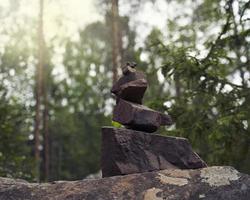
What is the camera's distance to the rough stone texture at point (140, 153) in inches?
246

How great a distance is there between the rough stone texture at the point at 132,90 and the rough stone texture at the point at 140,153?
68cm

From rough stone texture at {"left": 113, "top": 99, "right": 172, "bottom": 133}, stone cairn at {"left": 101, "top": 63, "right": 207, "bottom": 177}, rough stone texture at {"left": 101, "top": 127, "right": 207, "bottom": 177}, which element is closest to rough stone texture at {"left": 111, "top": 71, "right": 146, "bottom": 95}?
stone cairn at {"left": 101, "top": 63, "right": 207, "bottom": 177}

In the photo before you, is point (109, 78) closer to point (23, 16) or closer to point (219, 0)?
point (23, 16)

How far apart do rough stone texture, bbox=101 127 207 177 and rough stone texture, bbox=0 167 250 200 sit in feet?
1.02

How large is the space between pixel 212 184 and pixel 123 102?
1817 millimetres

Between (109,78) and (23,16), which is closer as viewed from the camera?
(23,16)

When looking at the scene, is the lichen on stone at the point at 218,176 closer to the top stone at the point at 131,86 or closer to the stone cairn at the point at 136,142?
the stone cairn at the point at 136,142

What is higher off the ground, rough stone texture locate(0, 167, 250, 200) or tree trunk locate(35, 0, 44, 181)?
tree trunk locate(35, 0, 44, 181)

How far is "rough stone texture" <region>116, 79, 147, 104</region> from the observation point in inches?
269

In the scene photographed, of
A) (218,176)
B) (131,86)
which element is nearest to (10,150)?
(131,86)

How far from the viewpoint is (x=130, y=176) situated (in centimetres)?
595

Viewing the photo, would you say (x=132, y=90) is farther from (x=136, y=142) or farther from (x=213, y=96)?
(x=213, y=96)

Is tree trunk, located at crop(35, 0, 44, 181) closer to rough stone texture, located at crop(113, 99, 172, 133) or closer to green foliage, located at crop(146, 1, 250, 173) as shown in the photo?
green foliage, located at crop(146, 1, 250, 173)

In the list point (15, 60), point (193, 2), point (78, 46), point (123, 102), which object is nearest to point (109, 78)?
point (78, 46)
